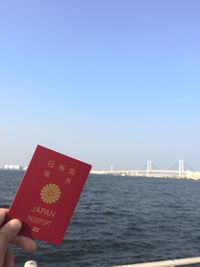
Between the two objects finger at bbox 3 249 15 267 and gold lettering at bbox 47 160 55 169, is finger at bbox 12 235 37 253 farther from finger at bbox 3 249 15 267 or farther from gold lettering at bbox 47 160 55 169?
gold lettering at bbox 47 160 55 169

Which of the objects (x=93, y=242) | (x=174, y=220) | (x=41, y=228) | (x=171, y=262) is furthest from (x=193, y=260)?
(x=174, y=220)

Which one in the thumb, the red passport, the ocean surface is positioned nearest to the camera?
the thumb

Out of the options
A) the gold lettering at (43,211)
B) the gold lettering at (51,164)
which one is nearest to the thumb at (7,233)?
the gold lettering at (43,211)

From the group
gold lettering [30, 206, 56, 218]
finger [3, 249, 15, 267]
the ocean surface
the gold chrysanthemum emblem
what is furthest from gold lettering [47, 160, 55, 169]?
the ocean surface

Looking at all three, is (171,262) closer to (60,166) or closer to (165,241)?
(60,166)

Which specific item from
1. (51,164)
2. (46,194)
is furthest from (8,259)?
(51,164)

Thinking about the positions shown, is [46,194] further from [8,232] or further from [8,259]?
[8,259]

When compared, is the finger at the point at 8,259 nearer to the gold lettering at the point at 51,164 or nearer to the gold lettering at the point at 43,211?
the gold lettering at the point at 43,211
